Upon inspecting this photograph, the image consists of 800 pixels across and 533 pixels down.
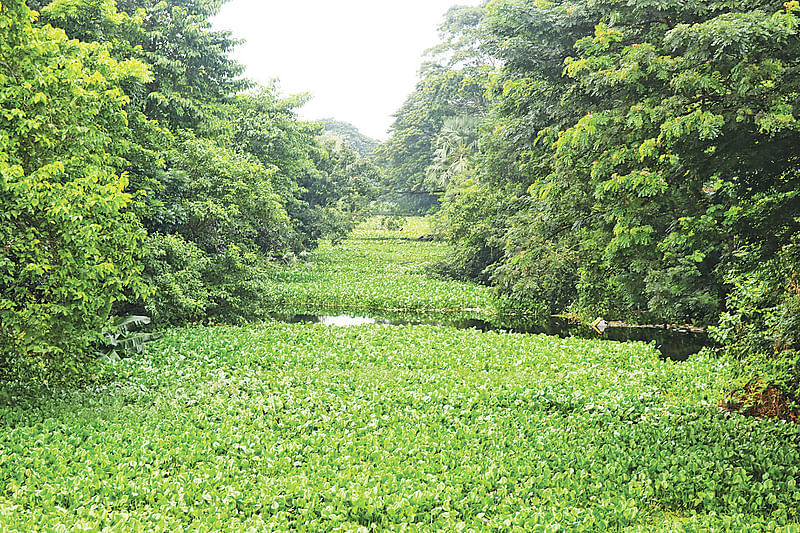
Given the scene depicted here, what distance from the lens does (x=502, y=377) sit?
11359mm

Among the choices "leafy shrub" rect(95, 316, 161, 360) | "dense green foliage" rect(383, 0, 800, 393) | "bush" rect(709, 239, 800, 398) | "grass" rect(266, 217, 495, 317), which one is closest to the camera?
"bush" rect(709, 239, 800, 398)

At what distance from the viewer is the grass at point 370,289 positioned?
2212 cm

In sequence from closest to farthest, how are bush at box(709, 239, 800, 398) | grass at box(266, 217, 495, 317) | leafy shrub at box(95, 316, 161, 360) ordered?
1. bush at box(709, 239, 800, 398)
2. leafy shrub at box(95, 316, 161, 360)
3. grass at box(266, 217, 495, 317)

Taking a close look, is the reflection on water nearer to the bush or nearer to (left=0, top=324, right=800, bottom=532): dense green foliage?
(left=0, top=324, right=800, bottom=532): dense green foliage

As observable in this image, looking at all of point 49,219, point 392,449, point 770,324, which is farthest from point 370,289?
point 770,324

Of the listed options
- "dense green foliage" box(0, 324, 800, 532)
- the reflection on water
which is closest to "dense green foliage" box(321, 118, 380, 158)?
the reflection on water

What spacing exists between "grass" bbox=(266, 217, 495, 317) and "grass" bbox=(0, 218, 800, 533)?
29.6 ft

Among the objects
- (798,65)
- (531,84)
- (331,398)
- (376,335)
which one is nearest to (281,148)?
(531,84)

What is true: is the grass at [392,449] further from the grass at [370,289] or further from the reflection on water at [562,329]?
the grass at [370,289]

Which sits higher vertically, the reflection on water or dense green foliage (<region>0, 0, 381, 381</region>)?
dense green foliage (<region>0, 0, 381, 381</region>)

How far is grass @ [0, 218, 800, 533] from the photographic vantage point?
19.9 ft

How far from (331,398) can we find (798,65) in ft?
27.9

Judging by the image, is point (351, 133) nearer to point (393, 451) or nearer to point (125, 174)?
point (125, 174)

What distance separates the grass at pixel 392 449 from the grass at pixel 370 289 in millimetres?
9008
